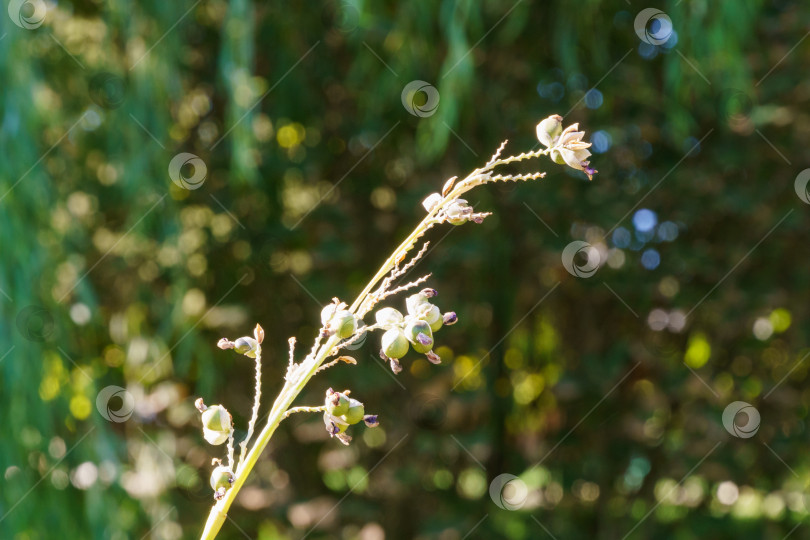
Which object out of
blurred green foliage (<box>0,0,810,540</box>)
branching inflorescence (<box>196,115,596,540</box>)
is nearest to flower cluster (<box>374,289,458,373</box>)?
branching inflorescence (<box>196,115,596,540</box>)

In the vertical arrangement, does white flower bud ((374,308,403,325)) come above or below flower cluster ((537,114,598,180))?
below

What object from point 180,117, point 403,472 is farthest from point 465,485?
point 180,117

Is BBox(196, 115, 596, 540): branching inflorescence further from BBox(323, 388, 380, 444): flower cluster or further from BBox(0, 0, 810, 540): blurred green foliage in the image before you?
BBox(0, 0, 810, 540): blurred green foliage

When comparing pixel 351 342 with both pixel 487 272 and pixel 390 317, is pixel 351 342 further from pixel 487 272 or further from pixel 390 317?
pixel 487 272

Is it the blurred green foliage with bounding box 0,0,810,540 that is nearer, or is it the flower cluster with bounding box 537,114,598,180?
the flower cluster with bounding box 537,114,598,180

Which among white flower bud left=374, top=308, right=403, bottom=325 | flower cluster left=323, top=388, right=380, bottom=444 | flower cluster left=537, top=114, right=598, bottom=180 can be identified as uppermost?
flower cluster left=537, top=114, right=598, bottom=180

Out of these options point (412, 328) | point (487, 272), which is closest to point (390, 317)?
point (412, 328)
